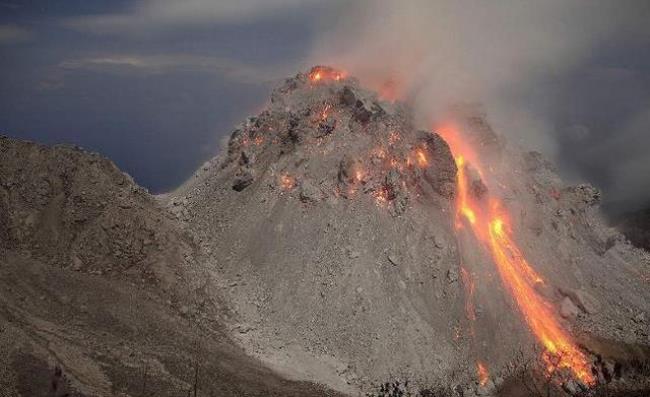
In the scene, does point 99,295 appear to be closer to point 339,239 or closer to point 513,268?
point 339,239

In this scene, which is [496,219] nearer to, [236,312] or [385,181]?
[385,181]

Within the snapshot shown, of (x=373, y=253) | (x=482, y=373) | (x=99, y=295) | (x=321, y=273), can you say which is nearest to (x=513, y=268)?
(x=482, y=373)

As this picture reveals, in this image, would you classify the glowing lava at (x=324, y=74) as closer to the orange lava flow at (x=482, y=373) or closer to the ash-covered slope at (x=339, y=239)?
the ash-covered slope at (x=339, y=239)

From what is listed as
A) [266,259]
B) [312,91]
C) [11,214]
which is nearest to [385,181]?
[266,259]

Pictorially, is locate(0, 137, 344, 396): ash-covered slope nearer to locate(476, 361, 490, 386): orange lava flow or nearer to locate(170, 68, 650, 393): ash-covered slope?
locate(170, 68, 650, 393): ash-covered slope

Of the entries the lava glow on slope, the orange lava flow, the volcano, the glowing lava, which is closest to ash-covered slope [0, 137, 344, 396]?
the volcano

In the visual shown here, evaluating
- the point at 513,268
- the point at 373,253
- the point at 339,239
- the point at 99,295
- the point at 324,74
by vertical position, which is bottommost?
the point at 99,295
